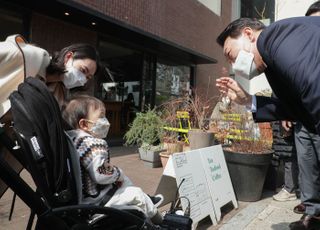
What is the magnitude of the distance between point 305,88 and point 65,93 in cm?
168

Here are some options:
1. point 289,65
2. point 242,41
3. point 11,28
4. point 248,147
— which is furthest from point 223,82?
point 11,28

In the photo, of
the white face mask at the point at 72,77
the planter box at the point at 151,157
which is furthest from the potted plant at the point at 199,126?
the white face mask at the point at 72,77

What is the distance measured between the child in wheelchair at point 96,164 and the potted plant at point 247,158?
2.25m

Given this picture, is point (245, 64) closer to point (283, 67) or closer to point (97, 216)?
point (283, 67)

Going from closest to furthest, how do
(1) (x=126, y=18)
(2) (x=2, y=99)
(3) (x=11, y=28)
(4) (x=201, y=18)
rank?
(2) (x=2, y=99) → (3) (x=11, y=28) → (1) (x=126, y=18) → (4) (x=201, y=18)

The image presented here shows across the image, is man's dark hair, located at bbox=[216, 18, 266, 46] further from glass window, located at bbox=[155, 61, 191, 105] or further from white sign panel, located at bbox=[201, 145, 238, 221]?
glass window, located at bbox=[155, 61, 191, 105]

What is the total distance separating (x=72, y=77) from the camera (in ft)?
7.16

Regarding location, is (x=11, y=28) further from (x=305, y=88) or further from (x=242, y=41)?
(x=305, y=88)

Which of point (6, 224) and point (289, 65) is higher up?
point (289, 65)

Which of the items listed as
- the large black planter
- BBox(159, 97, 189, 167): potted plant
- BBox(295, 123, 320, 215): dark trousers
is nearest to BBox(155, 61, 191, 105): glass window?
BBox(159, 97, 189, 167): potted plant

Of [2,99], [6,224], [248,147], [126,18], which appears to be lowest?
[6,224]

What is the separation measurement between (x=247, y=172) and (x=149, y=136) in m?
2.42

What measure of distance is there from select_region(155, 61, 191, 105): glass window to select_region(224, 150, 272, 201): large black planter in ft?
19.6

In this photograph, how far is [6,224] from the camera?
3.13 meters
